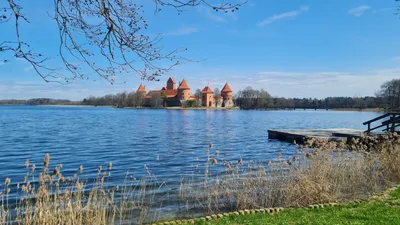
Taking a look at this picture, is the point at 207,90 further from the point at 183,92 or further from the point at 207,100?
the point at 183,92

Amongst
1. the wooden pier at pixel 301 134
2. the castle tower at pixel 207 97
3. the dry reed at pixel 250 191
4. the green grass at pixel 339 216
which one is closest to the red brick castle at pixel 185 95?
the castle tower at pixel 207 97

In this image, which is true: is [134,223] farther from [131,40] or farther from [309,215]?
[131,40]

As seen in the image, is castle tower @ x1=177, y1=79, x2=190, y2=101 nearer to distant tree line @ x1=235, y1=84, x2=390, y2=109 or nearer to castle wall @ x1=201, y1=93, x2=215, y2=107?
castle wall @ x1=201, y1=93, x2=215, y2=107

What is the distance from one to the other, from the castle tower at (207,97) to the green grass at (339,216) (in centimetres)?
13529

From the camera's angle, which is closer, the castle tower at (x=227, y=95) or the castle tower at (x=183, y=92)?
the castle tower at (x=183, y=92)

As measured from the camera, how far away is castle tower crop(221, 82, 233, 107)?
482 feet

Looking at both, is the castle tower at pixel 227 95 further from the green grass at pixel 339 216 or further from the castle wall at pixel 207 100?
the green grass at pixel 339 216

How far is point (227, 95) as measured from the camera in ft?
486

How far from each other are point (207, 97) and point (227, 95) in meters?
10.6

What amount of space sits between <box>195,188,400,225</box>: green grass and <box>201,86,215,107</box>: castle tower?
444 feet

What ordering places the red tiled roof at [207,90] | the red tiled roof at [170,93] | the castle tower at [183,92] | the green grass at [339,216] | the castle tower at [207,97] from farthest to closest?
the red tiled roof at [207,90] → the castle tower at [207,97] → the red tiled roof at [170,93] → the castle tower at [183,92] → the green grass at [339,216]

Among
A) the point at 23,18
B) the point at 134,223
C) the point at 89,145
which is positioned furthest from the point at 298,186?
the point at 89,145

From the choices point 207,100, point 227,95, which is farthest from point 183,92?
point 227,95

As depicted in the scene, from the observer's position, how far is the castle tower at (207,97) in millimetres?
142500
